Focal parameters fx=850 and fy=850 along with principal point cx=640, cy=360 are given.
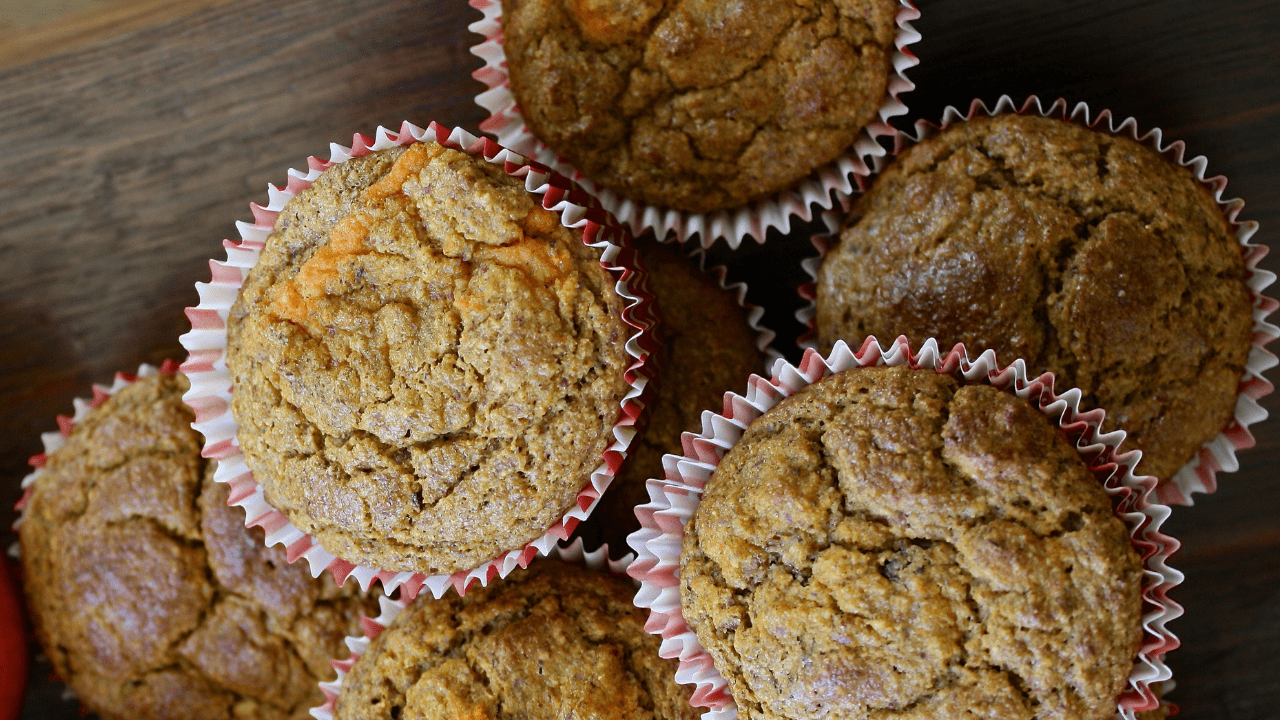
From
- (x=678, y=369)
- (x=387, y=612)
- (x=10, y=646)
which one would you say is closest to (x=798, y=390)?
(x=678, y=369)

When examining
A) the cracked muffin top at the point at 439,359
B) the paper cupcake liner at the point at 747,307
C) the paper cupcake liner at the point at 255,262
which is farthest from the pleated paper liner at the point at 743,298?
the cracked muffin top at the point at 439,359

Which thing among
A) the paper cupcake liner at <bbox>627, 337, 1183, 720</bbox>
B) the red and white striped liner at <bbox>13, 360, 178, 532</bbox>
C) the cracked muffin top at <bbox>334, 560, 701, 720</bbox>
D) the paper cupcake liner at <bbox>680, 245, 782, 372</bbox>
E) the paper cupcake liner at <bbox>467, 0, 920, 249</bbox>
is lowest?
the cracked muffin top at <bbox>334, 560, 701, 720</bbox>

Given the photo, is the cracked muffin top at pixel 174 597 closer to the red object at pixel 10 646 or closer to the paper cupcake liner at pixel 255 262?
the red object at pixel 10 646

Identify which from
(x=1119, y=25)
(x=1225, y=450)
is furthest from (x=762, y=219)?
(x=1225, y=450)

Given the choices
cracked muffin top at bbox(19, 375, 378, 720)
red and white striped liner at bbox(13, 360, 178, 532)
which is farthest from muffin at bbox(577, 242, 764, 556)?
red and white striped liner at bbox(13, 360, 178, 532)

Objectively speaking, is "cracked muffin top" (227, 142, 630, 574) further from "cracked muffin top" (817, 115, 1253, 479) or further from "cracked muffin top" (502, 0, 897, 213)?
"cracked muffin top" (817, 115, 1253, 479)

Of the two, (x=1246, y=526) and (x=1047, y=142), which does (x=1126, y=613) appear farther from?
(x=1246, y=526)

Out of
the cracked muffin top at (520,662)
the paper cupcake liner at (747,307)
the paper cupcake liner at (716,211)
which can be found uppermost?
the paper cupcake liner at (716,211)
